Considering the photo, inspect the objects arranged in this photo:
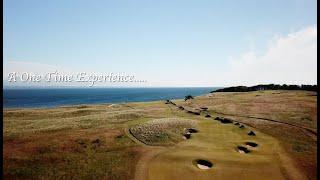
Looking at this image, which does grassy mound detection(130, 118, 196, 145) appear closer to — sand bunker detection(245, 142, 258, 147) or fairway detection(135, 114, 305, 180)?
fairway detection(135, 114, 305, 180)

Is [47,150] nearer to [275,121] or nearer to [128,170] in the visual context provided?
[128,170]

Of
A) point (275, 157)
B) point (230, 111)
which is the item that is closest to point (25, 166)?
point (275, 157)

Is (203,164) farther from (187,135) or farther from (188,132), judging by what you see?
(188,132)

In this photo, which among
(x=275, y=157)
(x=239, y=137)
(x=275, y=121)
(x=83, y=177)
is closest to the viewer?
(x=83, y=177)

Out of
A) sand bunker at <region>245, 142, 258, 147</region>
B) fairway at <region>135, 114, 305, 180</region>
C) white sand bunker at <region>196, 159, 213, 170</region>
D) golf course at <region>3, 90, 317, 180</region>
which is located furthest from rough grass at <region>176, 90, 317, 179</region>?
white sand bunker at <region>196, 159, 213, 170</region>

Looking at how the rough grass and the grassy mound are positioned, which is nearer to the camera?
the rough grass

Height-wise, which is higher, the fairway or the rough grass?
the rough grass
